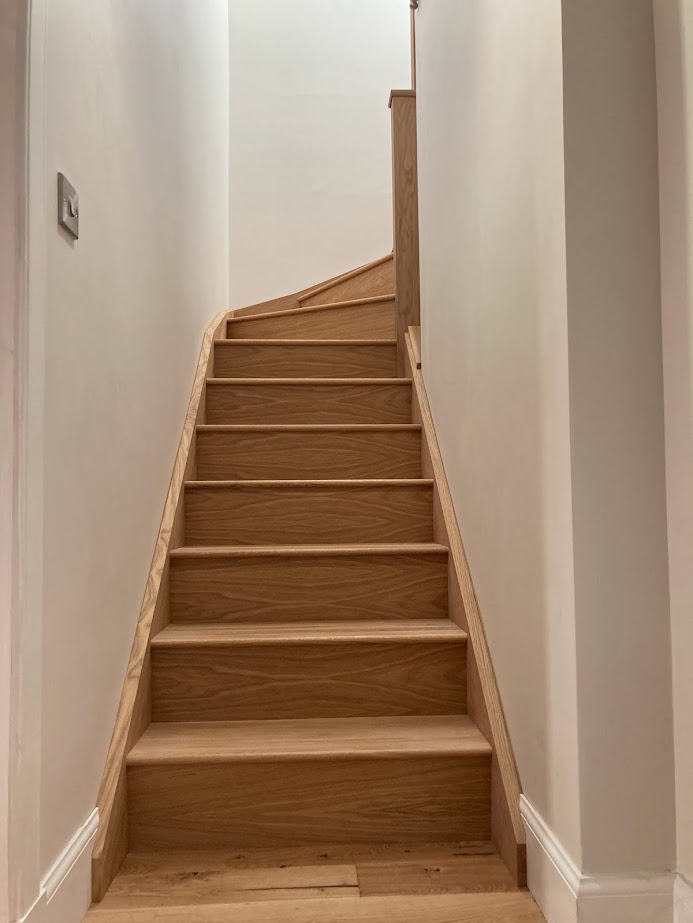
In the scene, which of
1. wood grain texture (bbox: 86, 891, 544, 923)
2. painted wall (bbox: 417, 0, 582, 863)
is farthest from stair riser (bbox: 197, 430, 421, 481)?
wood grain texture (bbox: 86, 891, 544, 923)

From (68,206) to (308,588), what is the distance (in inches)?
44.7

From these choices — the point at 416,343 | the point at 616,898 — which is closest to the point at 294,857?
the point at 616,898

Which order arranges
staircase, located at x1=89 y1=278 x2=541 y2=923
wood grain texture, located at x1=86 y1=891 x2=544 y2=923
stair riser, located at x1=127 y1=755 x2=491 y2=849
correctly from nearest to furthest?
1. wood grain texture, located at x1=86 y1=891 x2=544 y2=923
2. staircase, located at x1=89 y1=278 x2=541 y2=923
3. stair riser, located at x1=127 y1=755 x2=491 y2=849

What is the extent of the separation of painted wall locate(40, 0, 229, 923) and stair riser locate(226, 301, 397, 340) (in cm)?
105

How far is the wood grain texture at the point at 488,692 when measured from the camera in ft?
4.56

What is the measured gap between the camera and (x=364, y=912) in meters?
1.26

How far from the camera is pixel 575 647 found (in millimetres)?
1158

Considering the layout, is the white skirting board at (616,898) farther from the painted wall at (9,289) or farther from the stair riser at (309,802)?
the painted wall at (9,289)

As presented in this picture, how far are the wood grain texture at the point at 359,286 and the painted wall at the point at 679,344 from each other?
249 centimetres

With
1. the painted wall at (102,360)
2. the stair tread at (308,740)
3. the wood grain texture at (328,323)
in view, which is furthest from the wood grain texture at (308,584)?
the wood grain texture at (328,323)

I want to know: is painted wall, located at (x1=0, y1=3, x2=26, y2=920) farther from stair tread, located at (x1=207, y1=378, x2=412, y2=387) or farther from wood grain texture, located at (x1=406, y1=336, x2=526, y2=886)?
stair tread, located at (x1=207, y1=378, x2=412, y2=387)

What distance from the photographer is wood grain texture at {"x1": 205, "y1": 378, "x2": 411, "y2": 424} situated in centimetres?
274

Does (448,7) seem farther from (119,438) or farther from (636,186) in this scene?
(119,438)

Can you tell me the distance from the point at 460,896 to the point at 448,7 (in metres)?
2.23
